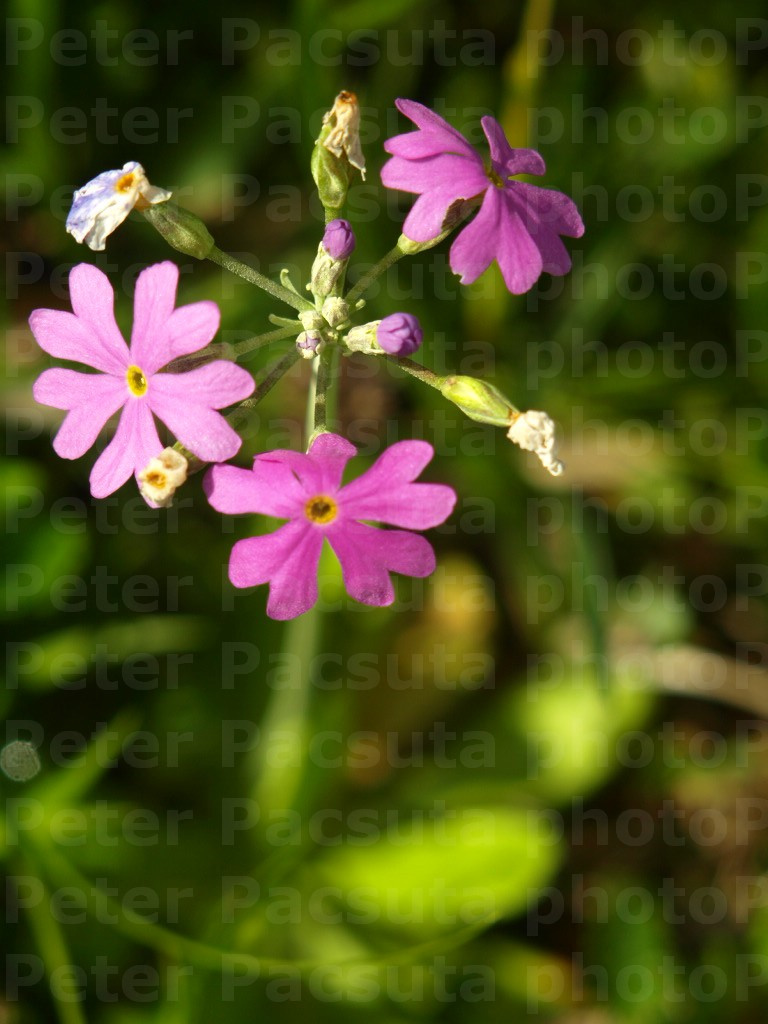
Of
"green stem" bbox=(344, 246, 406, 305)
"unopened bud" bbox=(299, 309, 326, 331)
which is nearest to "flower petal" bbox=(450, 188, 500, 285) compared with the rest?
"green stem" bbox=(344, 246, 406, 305)

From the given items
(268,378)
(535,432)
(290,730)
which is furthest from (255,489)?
(290,730)

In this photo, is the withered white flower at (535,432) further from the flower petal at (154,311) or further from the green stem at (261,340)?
the flower petal at (154,311)

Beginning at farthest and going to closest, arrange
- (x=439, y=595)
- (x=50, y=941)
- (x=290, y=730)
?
(x=439, y=595), (x=290, y=730), (x=50, y=941)

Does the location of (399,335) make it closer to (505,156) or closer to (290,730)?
(505,156)

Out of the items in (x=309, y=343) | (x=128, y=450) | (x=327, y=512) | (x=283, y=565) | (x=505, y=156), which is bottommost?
(x=283, y=565)

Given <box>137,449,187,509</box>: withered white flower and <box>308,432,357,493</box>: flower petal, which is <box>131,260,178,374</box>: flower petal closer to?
<box>137,449,187,509</box>: withered white flower

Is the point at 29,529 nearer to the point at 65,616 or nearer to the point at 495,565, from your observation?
the point at 65,616

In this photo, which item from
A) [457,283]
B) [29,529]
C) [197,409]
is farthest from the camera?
[457,283]

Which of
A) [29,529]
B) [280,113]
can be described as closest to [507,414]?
[29,529]
